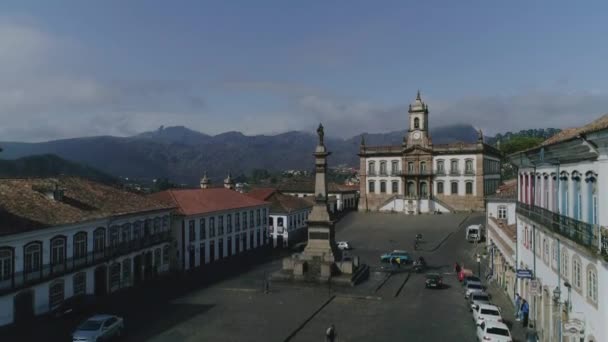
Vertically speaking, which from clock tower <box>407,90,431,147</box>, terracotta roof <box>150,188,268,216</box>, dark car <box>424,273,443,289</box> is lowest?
dark car <box>424,273,443,289</box>

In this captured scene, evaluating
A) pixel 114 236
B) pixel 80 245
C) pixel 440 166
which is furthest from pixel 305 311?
pixel 440 166

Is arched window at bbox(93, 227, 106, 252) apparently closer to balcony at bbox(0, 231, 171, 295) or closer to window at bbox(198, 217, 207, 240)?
balcony at bbox(0, 231, 171, 295)

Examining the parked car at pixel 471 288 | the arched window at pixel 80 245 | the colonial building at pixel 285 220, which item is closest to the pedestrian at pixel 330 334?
the parked car at pixel 471 288

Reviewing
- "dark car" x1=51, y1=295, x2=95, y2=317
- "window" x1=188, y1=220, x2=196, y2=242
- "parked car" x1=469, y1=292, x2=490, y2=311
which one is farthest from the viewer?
"window" x1=188, y1=220, x2=196, y2=242

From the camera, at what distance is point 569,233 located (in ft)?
46.0

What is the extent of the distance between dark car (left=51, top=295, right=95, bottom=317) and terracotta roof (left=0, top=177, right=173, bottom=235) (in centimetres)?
373

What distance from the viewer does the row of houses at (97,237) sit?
22.0m

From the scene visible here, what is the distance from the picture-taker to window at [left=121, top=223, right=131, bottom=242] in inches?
1155

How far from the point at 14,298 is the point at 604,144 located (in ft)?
73.9

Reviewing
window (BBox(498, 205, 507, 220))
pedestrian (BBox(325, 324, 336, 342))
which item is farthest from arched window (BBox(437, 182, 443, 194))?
pedestrian (BBox(325, 324, 336, 342))

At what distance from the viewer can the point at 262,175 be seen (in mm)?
166875

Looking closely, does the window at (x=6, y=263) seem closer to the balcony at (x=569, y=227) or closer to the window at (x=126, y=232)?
the window at (x=126, y=232)

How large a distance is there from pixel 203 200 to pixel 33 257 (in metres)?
18.1

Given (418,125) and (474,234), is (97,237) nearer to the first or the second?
(474,234)
